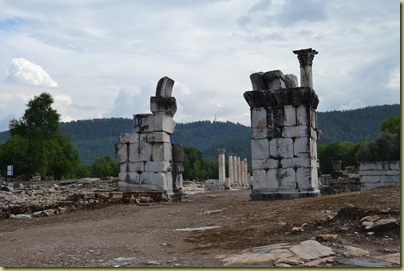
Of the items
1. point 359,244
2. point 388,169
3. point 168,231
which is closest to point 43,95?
point 388,169

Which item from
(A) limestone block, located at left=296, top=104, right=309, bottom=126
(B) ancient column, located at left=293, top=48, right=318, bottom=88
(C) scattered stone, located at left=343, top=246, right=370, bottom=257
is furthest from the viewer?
(B) ancient column, located at left=293, top=48, right=318, bottom=88

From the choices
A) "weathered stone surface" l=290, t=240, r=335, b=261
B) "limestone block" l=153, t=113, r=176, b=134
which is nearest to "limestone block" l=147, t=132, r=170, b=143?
"limestone block" l=153, t=113, r=176, b=134

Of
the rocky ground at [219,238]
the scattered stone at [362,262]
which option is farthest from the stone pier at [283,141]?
the scattered stone at [362,262]

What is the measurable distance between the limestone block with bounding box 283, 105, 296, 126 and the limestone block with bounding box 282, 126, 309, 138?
146 millimetres

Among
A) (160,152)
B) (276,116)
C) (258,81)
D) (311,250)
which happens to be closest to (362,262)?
(311,250)

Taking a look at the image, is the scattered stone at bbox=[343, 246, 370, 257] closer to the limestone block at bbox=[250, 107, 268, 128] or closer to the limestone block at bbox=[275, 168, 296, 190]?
the limestone block at bbox=[275, 168, 296, 190]

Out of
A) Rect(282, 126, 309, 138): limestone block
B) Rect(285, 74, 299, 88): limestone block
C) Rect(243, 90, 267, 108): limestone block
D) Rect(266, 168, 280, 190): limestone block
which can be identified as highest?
Rect(285, 74, 299, 88): limestone block

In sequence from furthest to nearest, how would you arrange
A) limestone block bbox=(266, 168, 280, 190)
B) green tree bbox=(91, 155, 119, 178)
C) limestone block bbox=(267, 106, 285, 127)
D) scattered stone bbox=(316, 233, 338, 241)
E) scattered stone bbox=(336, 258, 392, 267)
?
green tree bbox=(91, 155, 119, 178), limestone block bbox=(267, 106, 285, 127), limestone block bbox=(266, 168, 280, 190), scattered stone bbox=(316, 233, 338, 241), scattered stone bbox=(336, 258, 392, 267)

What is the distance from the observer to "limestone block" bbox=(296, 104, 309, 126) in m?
15.2

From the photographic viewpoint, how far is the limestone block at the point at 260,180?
15461mm

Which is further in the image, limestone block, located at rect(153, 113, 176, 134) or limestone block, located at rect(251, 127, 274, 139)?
limestone block, located at rect(153, 113, 176, 134)

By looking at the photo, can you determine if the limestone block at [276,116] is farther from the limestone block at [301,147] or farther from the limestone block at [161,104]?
the limestone block at [161,104]

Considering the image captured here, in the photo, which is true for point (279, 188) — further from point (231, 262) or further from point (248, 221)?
point (231, 262)

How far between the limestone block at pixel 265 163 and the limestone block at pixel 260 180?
0.12 meters
